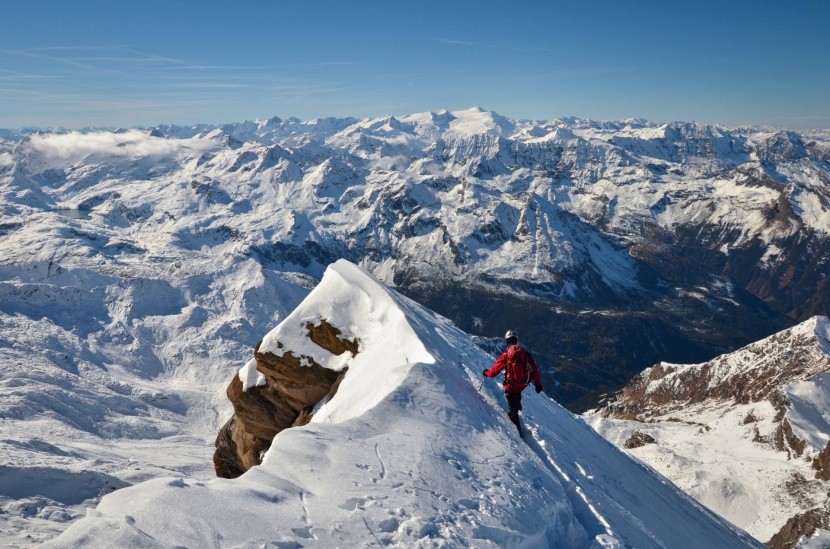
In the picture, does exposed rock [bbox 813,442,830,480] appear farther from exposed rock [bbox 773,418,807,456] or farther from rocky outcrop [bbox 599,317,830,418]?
rocky outcrop [bbox 599,317,830,418]

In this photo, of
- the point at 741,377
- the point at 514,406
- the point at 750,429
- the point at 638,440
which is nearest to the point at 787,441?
the point at 750,429

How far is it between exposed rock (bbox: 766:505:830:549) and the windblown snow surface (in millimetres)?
73086

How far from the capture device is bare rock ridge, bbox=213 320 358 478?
30.8m

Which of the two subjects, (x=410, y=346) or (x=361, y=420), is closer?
(x=361, y=420)

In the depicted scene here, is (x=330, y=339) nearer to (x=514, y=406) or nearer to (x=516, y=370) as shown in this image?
(x=514, y=406)

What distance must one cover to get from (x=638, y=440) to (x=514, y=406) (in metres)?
124

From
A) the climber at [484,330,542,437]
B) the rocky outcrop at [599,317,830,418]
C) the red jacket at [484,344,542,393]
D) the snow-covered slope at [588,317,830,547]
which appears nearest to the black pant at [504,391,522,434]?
the climber at [484,330,542,437]

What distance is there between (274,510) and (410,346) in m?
14.4

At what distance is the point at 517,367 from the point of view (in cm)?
1956

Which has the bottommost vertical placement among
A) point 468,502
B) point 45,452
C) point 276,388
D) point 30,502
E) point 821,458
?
point 45,452

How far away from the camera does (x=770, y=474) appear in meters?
104

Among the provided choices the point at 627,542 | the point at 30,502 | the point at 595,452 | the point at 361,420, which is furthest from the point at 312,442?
the point at 30,502

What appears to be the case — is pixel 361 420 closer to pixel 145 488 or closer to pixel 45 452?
pixel 145 488

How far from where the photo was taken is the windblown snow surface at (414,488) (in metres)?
10.2
